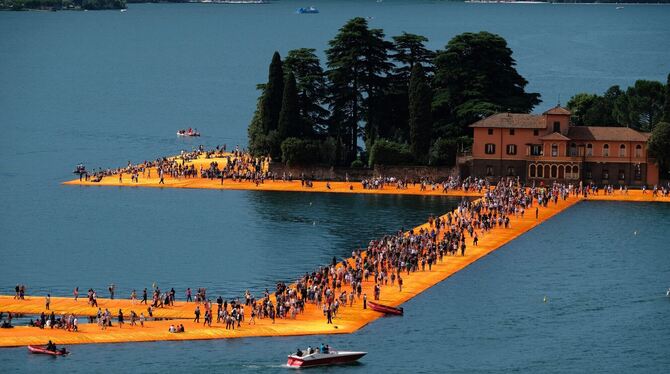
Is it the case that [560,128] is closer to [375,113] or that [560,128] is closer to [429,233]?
[375,113]

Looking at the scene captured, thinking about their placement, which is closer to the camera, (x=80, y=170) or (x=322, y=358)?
(x=322, y=358)

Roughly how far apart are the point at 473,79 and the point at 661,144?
21.1 meters

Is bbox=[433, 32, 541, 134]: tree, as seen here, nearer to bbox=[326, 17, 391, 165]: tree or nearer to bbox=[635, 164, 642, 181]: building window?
bbox=[326, 17, 391, 165]: tree

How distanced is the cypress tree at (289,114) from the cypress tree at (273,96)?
6.67 feet

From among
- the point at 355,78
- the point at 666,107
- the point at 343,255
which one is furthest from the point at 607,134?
the point at 343,255

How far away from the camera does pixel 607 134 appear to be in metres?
158

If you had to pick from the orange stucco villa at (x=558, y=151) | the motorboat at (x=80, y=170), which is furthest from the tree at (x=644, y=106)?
the motorboat at (x=80, y=170)

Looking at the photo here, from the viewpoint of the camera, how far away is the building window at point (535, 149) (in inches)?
6275

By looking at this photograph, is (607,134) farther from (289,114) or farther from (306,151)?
(289,114)

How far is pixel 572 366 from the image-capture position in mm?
100062

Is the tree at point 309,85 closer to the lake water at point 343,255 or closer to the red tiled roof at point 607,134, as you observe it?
the lake water at point 343,255

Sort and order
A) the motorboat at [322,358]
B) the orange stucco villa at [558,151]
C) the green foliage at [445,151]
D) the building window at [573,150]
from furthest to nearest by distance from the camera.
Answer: the green foliage at [445,151], the building window at [573,150], the orange stucco villa at [558,151], the motorboat at [322,358]

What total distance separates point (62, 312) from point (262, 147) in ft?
200

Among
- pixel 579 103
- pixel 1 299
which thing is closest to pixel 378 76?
pixel 579 103
